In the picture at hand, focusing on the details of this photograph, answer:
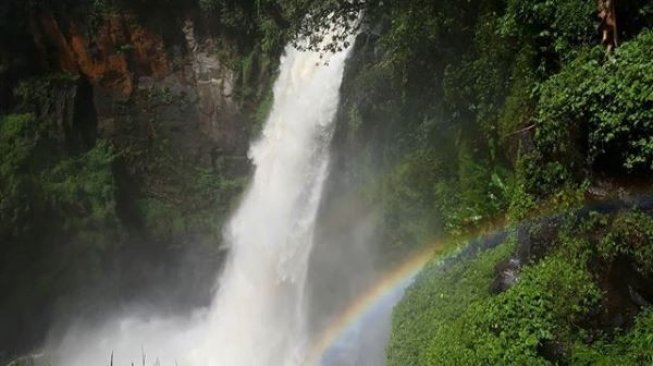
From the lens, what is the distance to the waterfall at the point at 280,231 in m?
14.2

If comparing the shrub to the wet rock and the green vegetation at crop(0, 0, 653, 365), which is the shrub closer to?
the green vegetation at crop(0, 0, 653, 365)

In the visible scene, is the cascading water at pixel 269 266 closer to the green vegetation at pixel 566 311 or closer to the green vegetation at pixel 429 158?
the green vegetation at pixel 429 158

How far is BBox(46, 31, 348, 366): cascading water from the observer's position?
46.9ft

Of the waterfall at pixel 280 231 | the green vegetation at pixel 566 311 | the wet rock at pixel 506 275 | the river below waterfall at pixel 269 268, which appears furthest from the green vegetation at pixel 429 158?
the waterfall at pixel 280 231

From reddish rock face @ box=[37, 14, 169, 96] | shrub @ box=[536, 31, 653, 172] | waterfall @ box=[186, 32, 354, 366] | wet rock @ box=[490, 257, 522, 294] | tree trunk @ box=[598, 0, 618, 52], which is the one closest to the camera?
shrub @ box=[536, 31, 653, 172]

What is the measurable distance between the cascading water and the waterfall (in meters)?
0.03

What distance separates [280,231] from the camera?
15.4 metres

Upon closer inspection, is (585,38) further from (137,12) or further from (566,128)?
(137,12)

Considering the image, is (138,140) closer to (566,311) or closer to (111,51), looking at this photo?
(111,51)

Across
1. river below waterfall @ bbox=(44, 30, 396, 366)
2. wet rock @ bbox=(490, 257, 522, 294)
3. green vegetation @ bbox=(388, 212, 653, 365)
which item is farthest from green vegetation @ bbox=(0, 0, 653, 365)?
river below waterfall @ bbox=(44, 30, 396, 366)

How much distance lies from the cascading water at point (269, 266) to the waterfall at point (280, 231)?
0.03m

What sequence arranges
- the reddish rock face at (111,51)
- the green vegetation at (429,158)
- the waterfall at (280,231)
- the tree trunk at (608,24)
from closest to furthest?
1. the green vegetation at (429,158)
2. the tree trunk at (608,24)
3. the waterfall at (280,231)
4. the reddish rock face at (111,51)

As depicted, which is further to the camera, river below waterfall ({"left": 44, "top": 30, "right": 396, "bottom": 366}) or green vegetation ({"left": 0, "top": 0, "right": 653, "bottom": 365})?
river below waterfall ({"left": 44, "top": 30, "right": 396, "bottom": 366})

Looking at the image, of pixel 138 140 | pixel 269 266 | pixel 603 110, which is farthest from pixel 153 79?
pixel 603 110
